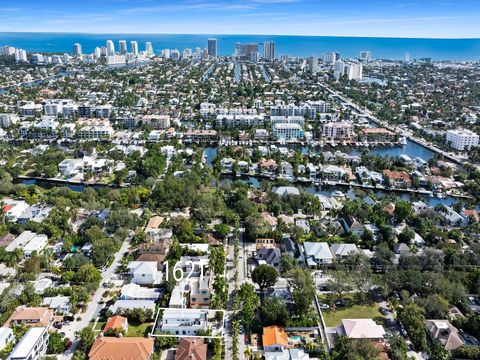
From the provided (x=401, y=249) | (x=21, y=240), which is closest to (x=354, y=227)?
(x=401, y=249)

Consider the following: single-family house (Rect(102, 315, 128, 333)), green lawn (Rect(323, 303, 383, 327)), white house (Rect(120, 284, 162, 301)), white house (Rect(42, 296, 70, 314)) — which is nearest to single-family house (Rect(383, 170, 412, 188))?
green lawn (Rect(323, 303, 383, 327))

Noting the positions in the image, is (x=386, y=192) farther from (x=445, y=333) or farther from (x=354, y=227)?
(x=445, y=333)

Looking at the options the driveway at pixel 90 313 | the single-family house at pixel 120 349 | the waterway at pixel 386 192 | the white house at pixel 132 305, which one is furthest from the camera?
the waterway at pixel 386 192

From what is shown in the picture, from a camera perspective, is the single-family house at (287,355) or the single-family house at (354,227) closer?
the single-family house at (287,355)

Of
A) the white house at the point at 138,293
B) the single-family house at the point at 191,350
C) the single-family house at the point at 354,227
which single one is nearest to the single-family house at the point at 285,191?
the single-family house at the point at 354,227

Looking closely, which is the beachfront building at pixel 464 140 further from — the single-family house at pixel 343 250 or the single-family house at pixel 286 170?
the single-family house at pixel 343 250

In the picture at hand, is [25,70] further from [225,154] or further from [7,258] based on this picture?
[7,258]

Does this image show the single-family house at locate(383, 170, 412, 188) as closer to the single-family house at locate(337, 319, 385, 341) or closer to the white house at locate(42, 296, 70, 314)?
the single-family house at locate(337, 319, 385, 341)
